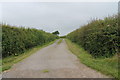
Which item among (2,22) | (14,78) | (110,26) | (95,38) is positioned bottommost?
(14,78)

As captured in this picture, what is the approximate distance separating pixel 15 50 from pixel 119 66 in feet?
23.3

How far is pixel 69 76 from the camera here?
3441 mm

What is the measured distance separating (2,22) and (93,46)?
23.0 feet

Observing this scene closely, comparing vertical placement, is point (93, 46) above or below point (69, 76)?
above

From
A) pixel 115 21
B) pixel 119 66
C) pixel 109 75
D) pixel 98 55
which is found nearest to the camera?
pixel 109 75

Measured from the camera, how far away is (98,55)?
5797mm

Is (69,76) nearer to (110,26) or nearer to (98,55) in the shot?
(98,55)

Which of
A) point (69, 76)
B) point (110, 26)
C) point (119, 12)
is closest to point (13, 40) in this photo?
point (69, 76)

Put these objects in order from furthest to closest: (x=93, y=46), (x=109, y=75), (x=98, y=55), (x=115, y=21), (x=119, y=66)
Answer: (x=93, y=46) → (x=98, y=55) → (x=115, y=21) → (x=119, y=66) → (x=109, y=75)

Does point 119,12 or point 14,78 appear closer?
point 14,78

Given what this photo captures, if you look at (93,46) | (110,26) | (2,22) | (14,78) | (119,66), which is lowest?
(14,78)

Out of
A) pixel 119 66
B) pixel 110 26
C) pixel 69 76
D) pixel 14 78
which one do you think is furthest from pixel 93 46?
pixel 14 78

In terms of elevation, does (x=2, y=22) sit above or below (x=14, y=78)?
above

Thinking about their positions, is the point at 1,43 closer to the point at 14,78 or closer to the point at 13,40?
the point at 13,40
